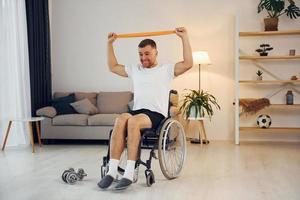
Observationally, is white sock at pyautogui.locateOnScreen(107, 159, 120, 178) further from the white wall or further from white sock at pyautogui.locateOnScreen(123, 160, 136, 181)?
the white wall

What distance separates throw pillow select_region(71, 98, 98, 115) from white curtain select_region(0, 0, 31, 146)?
2.23ft

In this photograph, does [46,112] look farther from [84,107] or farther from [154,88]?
[154,88]

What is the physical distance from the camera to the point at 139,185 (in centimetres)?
330

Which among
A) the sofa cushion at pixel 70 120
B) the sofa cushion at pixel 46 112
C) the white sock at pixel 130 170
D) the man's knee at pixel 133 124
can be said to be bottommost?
the white sock at pixel 130 170

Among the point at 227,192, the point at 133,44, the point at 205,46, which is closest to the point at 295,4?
the point at 205,46

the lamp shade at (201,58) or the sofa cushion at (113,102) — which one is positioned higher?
the lamp shade at (201,58)

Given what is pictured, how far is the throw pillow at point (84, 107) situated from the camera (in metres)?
5.64

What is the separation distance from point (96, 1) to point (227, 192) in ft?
13.3

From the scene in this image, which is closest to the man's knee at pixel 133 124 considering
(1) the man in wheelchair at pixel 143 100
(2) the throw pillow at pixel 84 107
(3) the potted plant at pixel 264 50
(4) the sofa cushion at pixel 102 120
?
(1) the man in wheelchair at pixel 143 100

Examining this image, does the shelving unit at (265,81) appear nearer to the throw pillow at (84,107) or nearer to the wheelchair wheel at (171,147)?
the wheelchair wheel at (171,147)

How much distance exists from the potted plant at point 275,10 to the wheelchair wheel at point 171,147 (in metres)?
2.50

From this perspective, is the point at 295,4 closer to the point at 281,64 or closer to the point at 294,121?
the point at 281,64

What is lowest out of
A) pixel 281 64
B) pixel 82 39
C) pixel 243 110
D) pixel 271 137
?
pixel 271 137

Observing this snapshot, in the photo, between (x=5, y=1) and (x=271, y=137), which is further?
(x=271, y=137)
